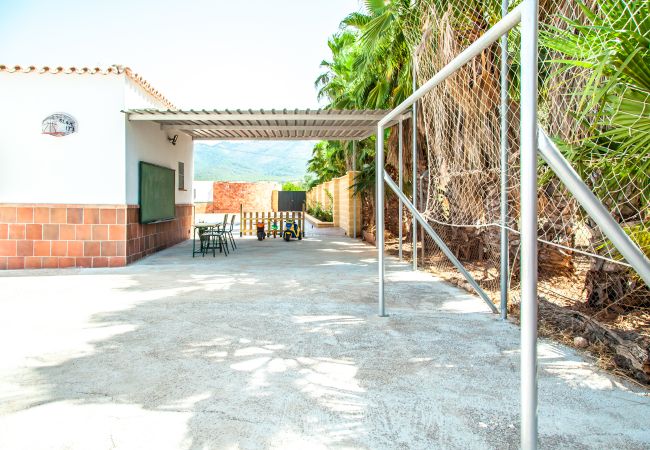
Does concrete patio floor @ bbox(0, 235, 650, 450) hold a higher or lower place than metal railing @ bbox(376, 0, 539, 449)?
lower

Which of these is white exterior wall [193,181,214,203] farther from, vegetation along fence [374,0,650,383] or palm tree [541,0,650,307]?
palm tree [541,0,650,307]

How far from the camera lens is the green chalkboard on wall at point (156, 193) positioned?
360 inches

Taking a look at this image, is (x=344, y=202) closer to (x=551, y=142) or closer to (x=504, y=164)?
(x=504, y=164)

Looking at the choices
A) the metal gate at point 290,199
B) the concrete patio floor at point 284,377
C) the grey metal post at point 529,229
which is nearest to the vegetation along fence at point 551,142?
the grey metal post at point 529,229

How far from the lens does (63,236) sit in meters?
8.30

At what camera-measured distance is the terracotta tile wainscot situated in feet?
27.0

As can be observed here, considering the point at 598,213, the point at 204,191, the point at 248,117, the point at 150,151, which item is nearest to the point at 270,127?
the point at 248,117

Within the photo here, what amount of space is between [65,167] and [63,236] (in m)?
1.19

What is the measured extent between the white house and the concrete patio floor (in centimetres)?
255

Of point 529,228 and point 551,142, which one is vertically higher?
point 551,142

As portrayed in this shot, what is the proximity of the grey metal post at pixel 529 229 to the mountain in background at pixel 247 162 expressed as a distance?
121501 mm

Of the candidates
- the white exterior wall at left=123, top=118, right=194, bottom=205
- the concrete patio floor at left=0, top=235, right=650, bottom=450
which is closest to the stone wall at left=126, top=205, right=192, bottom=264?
the white exterior wall at left=123, top=118, right=194, bottom=205

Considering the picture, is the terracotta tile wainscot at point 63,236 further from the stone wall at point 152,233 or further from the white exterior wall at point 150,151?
the white exterior wall at point 150,151

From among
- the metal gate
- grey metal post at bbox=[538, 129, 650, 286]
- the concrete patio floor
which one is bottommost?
the concrete patio floor
